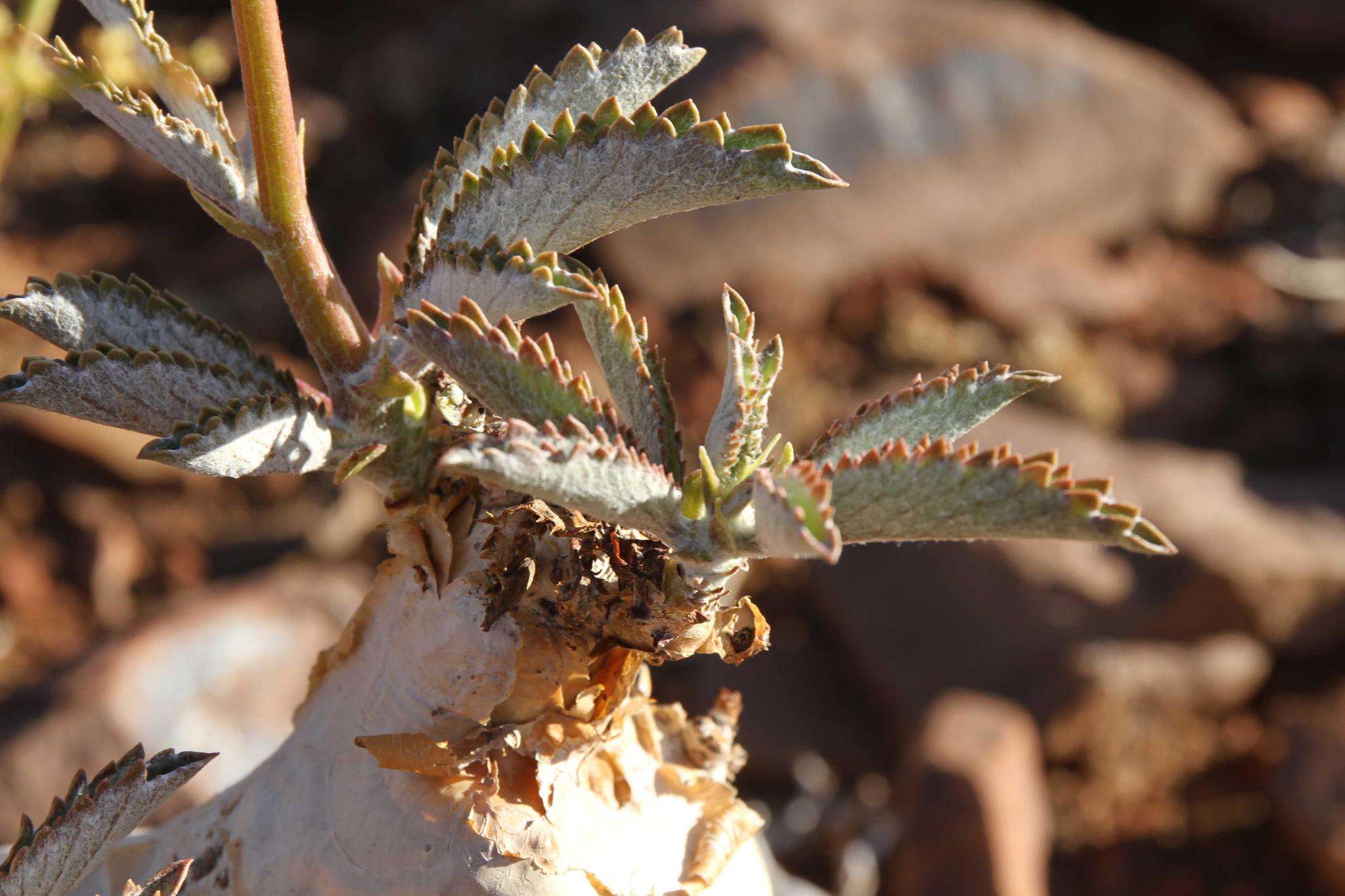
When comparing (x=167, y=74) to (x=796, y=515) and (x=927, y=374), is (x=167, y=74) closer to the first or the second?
(x=796, y=515)

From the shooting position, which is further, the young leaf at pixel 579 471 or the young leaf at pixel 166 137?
the young leaf at pixel 166 137

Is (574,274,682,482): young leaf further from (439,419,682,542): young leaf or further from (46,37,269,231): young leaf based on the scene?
(46,37,269,231): young leaf

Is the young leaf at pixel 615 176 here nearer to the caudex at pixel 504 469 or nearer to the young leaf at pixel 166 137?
the caudex at pixel 504 469

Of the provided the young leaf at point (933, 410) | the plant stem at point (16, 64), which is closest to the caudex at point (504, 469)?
the young leaf at point (933, 410)

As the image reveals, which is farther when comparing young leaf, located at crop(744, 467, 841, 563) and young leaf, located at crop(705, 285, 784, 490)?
young leaf, located at crop(705, 285, 784, 490)

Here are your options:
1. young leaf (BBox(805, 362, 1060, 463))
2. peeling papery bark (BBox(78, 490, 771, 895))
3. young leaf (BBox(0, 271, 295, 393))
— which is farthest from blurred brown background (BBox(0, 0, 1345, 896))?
young leaf (BBox(805, 362, 1060, 463))
